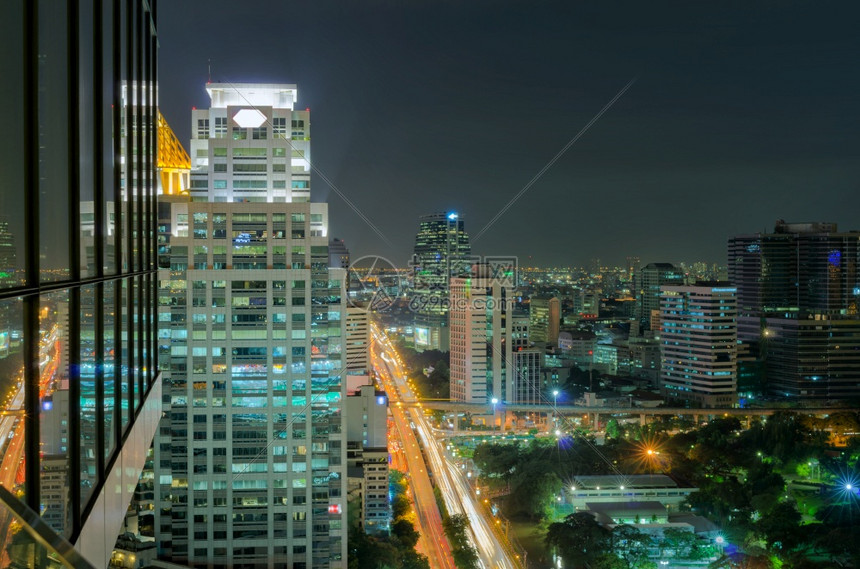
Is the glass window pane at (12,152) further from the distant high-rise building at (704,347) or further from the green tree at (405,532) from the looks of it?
the distant high-rise building at (704,347)

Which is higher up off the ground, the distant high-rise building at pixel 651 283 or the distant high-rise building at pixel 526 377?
the distant high-rise building at pixel 651 283

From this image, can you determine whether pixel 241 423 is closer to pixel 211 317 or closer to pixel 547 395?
pixel 211 317

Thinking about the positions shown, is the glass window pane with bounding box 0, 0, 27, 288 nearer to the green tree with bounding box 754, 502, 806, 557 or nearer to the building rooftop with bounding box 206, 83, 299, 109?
the building rooftop with bounding box 206, 83, 299, 109

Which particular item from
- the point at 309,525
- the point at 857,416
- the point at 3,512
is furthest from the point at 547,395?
the point at 3,512

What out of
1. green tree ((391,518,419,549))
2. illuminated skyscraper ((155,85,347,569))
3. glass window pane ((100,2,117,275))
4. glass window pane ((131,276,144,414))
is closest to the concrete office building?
green tree ((391,518,419,549))

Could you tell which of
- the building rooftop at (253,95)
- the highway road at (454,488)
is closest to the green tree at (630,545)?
the highway road at (454,488)

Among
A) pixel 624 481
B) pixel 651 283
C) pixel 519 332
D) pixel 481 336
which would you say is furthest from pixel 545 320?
pixel 624 481

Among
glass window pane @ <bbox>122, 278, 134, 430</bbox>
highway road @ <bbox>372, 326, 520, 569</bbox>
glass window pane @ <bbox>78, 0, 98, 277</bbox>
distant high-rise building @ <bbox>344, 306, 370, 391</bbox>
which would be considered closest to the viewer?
glass window pane @ <bbox>78, 0, 98, 277</bbox>
